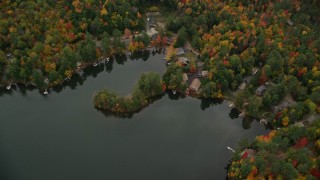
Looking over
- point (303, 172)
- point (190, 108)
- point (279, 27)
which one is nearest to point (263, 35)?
point (279, 27)

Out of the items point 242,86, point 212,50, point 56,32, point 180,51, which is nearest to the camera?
point 242,86

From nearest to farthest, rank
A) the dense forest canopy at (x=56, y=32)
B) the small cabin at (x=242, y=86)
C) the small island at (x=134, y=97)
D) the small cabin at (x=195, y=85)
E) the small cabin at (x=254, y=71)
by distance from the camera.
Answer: the small island at (x=134, y=97) < the small cabin at (x=242, y=86) < the small cabin at (x=195, y=85) < the dense forest canopy at (x=56, y=32) < the small cabin at (x=254, y=71)

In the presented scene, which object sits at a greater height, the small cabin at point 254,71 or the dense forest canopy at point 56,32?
the dense forest canopy at point 56,32

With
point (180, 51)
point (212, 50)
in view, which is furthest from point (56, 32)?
point (212, 50)

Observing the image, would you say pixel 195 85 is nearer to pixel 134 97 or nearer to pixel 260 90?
pixel 260 90

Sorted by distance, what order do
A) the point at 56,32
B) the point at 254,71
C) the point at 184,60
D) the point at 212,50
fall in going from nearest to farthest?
the point at 254,71
the point at 212,50
the point at 184,60
the point at 56,32

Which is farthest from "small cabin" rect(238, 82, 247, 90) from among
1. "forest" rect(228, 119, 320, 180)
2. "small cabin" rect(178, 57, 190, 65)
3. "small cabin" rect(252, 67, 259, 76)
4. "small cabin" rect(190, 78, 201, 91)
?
"forest" rect(228, 119, 320, 180)

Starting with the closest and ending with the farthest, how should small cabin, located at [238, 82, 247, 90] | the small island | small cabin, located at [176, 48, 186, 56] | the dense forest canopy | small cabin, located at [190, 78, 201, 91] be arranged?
the small island
small cabin, located at [238, 82, 247, 90]
small cabin, located at [190, 78, 201, 91]
the dense forest canopy
small cabin, located at [176, 48, 186, 56]

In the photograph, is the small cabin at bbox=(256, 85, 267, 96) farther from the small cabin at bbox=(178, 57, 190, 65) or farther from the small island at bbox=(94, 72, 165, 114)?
the small island at bbox=(94, 72, 165, 114)

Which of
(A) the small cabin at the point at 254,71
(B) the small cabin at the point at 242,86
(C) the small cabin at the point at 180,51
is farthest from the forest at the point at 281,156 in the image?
(C) the small cabin at the point at 180,51

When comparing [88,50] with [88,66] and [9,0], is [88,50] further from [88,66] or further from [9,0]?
[9,0]

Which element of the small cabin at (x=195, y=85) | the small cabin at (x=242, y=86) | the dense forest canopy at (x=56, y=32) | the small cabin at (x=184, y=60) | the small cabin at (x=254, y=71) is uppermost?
the dense forest canopy at (x=56, y=32)

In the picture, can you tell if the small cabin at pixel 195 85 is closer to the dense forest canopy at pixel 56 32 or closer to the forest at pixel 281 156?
the forest at pixel 281 156
